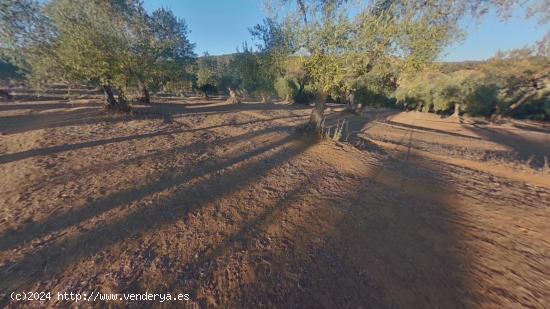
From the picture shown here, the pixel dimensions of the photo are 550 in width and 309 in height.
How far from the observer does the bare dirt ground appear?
2625mm

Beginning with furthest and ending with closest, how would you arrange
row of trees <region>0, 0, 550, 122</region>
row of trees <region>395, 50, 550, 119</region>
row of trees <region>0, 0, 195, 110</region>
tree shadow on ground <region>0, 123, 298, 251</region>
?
row of trees <region>395, 50, 550, 119</region> → row of trees <region>0, 0, 195, 110</region> → row of trees <region>0, 0, 550, 122</region> → tree shadow on ground <region>0, 123, 298, 251</region>

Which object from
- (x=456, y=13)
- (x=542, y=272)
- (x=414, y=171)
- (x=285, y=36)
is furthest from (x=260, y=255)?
(x=456, y=13)

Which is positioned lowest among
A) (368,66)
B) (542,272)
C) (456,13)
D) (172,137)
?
(542,272)

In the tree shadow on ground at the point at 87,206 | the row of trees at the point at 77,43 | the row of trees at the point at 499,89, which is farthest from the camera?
the row of trees at the point at 499,89

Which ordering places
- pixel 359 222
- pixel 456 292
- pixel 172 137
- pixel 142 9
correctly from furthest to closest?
pixel 142 9, pixel 172 137, pixel 359 222, pixel 456 292

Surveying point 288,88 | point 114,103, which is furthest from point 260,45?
point 288,88

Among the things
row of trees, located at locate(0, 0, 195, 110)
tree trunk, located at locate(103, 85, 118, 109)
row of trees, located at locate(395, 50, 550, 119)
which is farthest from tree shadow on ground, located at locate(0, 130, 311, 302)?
row of trees, located at locate(395, 50, 550, 119)

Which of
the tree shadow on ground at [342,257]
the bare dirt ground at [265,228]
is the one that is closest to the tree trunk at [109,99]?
the bare dirt ground at [265,228]

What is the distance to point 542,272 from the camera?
3.16 m

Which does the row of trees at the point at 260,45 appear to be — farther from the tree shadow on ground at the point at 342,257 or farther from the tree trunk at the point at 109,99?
the tree shadow on ground at the point at 342,257

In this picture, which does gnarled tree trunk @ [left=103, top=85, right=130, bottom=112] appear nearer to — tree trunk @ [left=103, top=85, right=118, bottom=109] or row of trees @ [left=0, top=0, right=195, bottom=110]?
tree trunk @ [left=103, top=85, right=118, bottom=109]

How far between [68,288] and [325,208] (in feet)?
13.3

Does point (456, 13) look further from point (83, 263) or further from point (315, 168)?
point (83, 263)

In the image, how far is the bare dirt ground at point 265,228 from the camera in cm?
262
